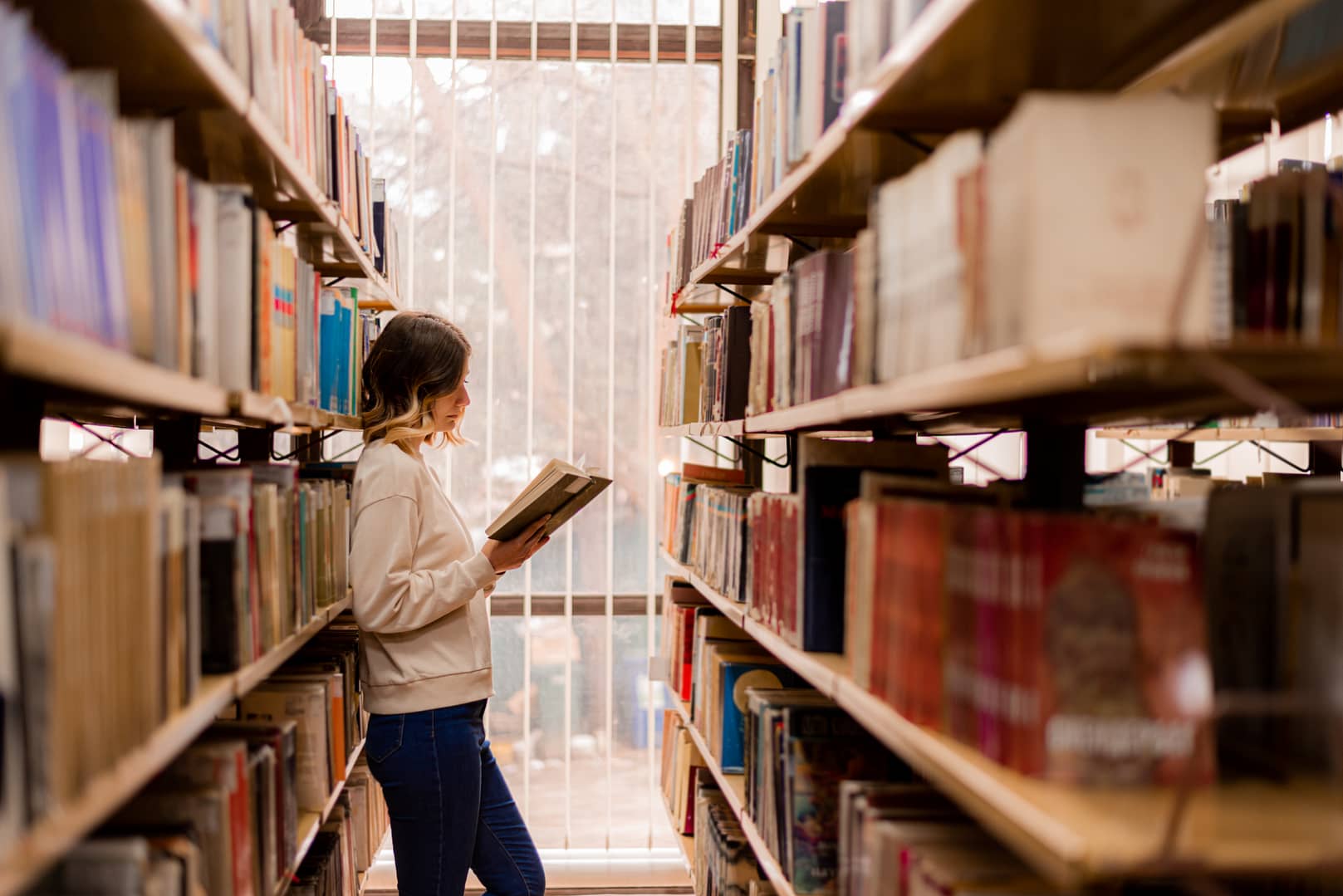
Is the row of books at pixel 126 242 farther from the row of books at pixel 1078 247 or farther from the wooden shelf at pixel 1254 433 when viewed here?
the wooden shelf at pixel 1254 433

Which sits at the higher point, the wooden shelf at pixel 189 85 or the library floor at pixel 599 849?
the wooden shelf at pixel 189 85

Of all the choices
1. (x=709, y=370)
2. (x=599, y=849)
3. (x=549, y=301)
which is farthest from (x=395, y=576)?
(x=599, y=849)

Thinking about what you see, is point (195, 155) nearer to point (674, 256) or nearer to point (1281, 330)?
point (1281, 330)

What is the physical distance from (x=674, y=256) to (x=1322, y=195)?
106 inches

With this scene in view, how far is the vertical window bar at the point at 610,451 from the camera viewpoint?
4.10 metres

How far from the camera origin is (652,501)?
414 centimetres

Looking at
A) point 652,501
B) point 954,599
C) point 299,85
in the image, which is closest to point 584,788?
point 652,501

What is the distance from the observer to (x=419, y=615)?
2.23 meters

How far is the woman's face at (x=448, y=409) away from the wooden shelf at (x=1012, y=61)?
1040 millimetres

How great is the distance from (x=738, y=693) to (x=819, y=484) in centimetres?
98

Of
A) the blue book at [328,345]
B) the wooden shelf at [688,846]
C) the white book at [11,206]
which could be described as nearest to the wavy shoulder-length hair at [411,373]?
the blue book at [328,345]

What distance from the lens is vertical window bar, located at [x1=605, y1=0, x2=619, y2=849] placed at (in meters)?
4.10

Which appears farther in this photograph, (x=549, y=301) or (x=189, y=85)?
(x=549, y=301)

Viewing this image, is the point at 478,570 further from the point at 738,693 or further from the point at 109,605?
the point at 109,605
